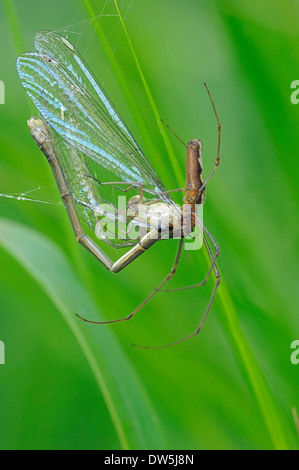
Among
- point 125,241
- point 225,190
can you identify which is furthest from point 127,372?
point 225,190

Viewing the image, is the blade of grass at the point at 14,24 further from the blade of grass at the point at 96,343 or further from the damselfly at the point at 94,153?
the blade of grass at the point at 96,343

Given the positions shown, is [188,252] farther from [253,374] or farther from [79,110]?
[79,110]

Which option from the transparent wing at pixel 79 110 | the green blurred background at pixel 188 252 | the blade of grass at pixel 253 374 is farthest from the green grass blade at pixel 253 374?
the transparent wing at pixel 79 110

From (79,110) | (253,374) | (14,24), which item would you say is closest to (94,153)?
(79,110)

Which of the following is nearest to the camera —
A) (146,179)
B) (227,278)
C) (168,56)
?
(146,179)

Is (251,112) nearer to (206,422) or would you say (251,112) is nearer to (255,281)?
(255,281)

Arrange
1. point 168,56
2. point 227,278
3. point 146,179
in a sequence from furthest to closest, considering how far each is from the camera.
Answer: point 168,56, point 227,278, point 146,179
